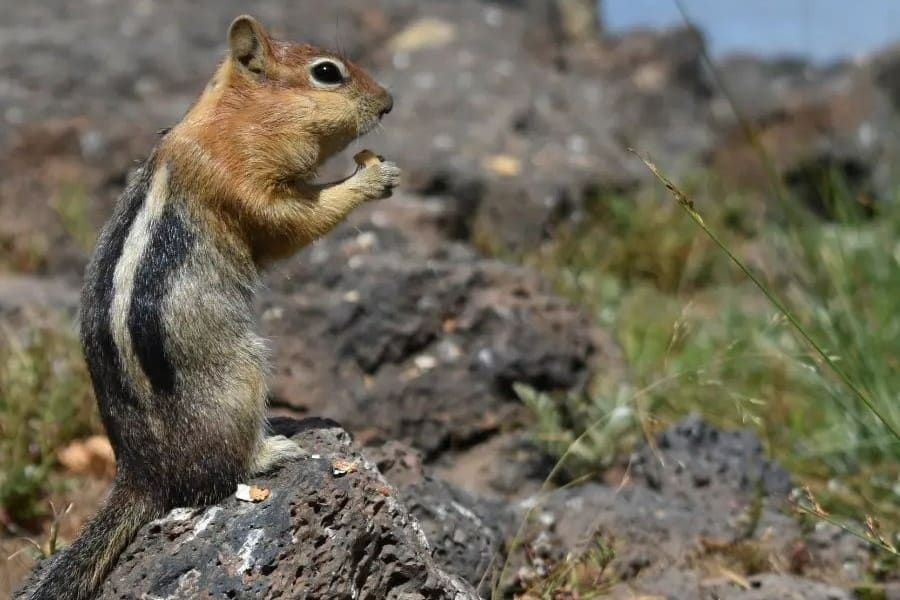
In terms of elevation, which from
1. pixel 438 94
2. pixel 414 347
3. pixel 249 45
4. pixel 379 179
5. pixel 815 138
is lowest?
pixel 815 138

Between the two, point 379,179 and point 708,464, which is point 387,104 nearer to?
point 379,179

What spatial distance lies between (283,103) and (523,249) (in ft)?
15.0

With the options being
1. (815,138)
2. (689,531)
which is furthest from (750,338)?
(815,138)

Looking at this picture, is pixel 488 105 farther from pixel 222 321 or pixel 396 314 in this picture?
pixel 222 321

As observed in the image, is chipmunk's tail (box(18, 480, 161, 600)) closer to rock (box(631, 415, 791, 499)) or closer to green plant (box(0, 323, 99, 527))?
green plant (box(0, 323, 99, 527))

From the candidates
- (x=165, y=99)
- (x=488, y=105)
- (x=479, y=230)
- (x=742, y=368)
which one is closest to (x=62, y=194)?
(x=165, y=99)

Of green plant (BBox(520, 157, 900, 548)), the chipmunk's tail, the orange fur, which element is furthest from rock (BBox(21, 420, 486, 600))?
green plant (BBox(520, 157, 900, 548))

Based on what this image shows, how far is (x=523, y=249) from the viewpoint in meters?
7.99

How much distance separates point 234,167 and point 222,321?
20.6 inches

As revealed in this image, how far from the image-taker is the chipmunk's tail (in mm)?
2973

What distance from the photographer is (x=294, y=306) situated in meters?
5.23

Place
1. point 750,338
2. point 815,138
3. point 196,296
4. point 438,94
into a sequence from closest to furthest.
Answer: point 196,296 → point 750,338 → point 438,94 → point 815,138

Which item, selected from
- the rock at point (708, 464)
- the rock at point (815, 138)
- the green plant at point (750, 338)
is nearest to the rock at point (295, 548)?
the green plant at point (750, 338)

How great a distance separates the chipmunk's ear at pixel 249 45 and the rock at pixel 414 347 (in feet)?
4.61
